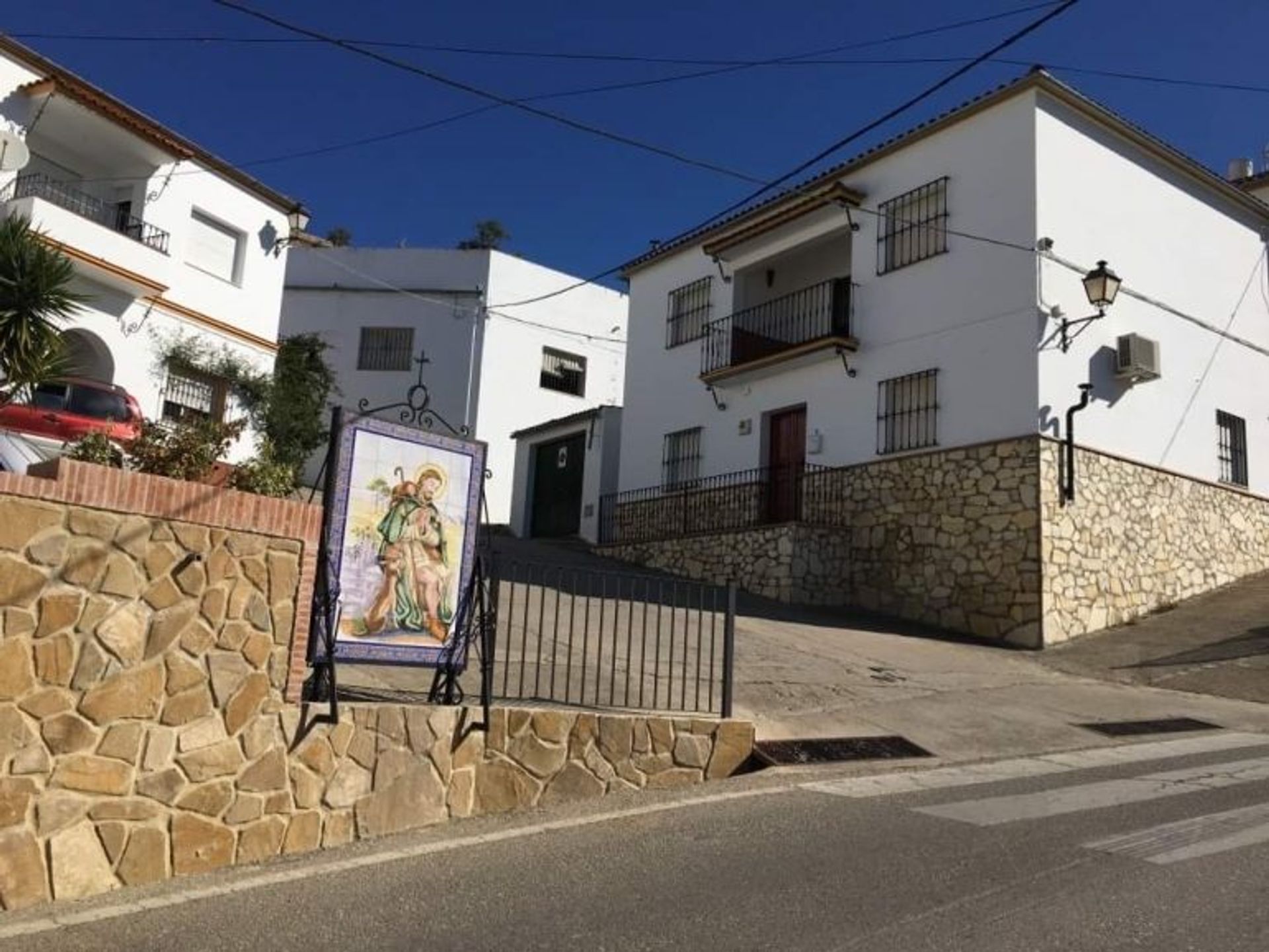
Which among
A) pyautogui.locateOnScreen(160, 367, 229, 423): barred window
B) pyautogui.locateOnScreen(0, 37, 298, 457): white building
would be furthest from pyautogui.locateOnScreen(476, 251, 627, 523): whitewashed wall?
pyautogui.locateOnScreen(160, 367, 229, 423): barred window

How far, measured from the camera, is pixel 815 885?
16.3ft

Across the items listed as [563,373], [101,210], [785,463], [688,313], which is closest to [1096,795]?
[785,463]

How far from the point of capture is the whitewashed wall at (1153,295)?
1581cm

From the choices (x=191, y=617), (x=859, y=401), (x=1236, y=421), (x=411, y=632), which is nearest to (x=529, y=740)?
(x=411, y=632)

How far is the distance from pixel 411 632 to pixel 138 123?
52.3 feet

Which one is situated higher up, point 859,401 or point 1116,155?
point 1116,155

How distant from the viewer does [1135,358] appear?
15.9m

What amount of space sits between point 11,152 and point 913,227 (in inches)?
500

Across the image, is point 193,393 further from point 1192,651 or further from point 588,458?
point 1192,651

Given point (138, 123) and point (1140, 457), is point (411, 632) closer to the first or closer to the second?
point (1140, 457)

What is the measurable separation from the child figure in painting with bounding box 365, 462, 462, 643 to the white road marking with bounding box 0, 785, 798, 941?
1.33 m

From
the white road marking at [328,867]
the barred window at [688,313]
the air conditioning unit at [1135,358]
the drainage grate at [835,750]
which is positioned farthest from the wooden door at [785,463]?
the white road marking at [328,867]

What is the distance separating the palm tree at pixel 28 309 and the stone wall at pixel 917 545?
1091cm

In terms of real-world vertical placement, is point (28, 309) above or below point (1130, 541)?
above
